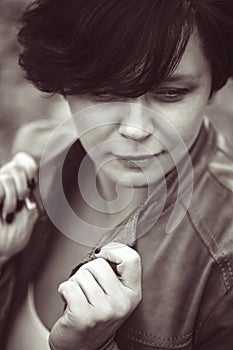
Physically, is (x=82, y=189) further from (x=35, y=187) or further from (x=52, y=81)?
(x=52, y=81)

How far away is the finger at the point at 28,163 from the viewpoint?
925 millimetres

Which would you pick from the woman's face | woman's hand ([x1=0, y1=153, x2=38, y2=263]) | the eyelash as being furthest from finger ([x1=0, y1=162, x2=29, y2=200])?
the eyelash

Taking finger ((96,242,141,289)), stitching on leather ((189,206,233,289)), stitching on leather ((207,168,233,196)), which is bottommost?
stitching on leather ((189,206,233,289))

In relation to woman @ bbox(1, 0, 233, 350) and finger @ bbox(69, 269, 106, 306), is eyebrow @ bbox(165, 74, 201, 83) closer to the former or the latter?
woman @ bbox(1, 0, 233, 350)

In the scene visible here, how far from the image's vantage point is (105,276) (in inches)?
30.1

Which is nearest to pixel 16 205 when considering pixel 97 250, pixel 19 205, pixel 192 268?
pixel 19 205

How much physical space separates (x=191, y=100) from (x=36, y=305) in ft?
1.19

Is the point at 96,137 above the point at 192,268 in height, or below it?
above

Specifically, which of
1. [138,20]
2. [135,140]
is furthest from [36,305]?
[138,20]

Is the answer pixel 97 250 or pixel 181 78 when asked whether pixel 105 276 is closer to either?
pixel 97 250

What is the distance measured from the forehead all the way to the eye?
2 centimetres

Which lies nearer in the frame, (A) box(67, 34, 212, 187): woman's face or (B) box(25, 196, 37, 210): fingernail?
(A) box(67, 34, 212, 187): woman's face

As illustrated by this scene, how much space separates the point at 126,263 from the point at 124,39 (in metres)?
0.25

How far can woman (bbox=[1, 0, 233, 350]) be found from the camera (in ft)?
2.52
